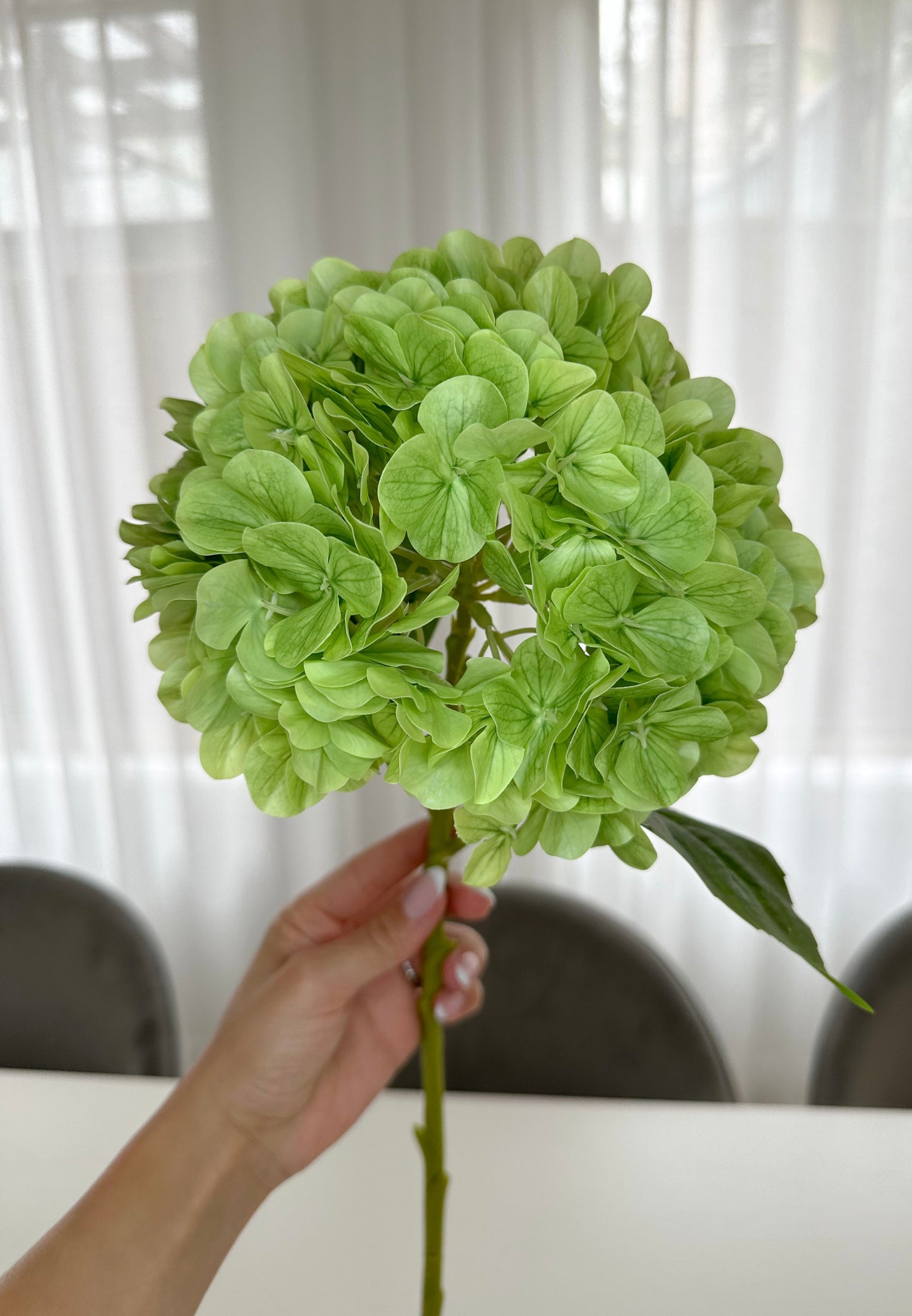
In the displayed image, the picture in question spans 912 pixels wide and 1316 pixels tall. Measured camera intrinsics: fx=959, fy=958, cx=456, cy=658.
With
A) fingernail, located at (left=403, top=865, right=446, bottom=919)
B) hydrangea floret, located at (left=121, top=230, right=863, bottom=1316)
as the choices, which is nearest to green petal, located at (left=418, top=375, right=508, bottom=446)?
hydrangea floret, located at (left=121, top=230, right=863, bottom=1316)

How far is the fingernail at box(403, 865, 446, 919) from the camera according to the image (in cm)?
65

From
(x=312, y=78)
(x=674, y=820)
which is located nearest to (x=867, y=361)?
(x=312, y=78)

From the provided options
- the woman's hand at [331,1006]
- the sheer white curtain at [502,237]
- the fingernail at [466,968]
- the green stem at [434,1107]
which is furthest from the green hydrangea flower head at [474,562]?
the sheer white curtain at [502,237]

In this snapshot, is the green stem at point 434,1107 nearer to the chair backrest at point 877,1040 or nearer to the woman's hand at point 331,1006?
the woman's hand at point 331,1006

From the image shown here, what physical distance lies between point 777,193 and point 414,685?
1.39 meters

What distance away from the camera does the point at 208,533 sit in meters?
0.40

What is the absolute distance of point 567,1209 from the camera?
2.33 ft

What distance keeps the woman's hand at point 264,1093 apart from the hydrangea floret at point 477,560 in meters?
0.26

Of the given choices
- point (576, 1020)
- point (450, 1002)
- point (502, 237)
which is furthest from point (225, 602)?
point (502, 237)

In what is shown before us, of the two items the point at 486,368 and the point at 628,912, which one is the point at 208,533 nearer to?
the point at 486,368

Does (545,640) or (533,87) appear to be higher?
(533,87)

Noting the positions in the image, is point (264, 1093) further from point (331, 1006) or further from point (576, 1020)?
point (576, 1020)

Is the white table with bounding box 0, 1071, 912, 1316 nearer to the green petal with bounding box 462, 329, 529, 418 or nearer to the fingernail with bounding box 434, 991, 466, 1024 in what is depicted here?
the fingernail with bounding box 434, 991, 466, 1024

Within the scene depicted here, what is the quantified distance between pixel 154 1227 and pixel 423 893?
26 centimetres
